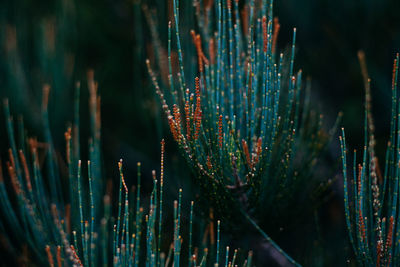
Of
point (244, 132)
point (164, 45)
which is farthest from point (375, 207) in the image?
point (164, 45)

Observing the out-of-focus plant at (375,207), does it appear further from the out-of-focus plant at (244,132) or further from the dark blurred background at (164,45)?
the dark blurred background at (164,45)

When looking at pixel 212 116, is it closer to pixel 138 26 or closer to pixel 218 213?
pixel 218 213

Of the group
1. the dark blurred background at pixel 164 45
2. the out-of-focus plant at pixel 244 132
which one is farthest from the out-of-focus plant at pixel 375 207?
the dark blurred background at pixel 164 45

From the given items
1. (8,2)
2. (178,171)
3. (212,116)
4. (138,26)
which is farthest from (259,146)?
(8,2)

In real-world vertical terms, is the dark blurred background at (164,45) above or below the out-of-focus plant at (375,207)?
above

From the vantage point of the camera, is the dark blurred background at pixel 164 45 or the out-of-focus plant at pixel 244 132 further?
the dark blurred background at pixel 164 45

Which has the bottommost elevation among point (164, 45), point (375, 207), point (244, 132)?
point (375, 207)

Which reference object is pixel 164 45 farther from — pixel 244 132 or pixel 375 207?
pixel 375 207
